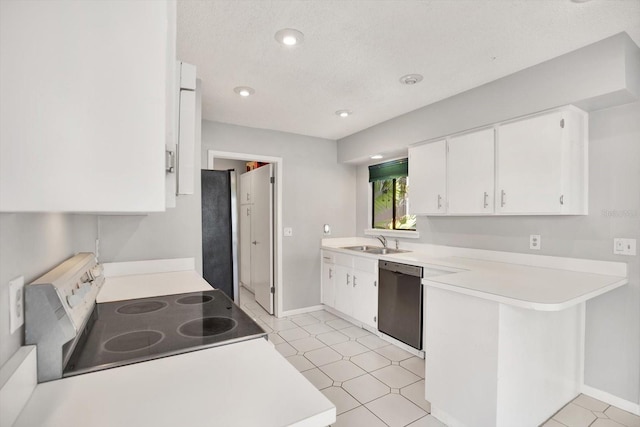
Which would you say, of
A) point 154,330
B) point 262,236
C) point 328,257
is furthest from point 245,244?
point 154,330

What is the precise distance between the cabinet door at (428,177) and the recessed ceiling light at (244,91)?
1.67m

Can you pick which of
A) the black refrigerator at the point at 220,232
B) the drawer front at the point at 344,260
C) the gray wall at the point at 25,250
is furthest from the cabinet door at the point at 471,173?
the gray wall at the point at 25,250

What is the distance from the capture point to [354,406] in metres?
2.12

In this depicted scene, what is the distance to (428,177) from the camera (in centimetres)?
306

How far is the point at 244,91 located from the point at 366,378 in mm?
2561

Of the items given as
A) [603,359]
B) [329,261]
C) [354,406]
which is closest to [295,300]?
[329,261]

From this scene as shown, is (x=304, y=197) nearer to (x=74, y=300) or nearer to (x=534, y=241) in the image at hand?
(x=534, y=241)

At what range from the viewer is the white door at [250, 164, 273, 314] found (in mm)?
4105

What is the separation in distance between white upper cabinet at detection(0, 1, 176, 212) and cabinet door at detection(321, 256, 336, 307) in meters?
3.49

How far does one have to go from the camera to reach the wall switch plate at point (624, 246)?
6.65 ft

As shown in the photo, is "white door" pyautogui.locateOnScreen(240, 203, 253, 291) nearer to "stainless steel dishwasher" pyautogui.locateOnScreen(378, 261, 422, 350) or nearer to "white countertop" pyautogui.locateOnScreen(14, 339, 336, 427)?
"stainless steel dishwasher" pyautogui.locateOnScreen(378, 261, 422, 350)

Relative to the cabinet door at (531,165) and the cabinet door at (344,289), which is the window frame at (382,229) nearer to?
the cabinet door at (344,289)

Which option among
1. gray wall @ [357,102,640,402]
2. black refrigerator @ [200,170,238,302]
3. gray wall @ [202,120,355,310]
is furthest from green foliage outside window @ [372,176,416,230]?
black refrigerator @ [200,170,238,302]

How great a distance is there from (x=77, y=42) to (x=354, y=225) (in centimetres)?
416
